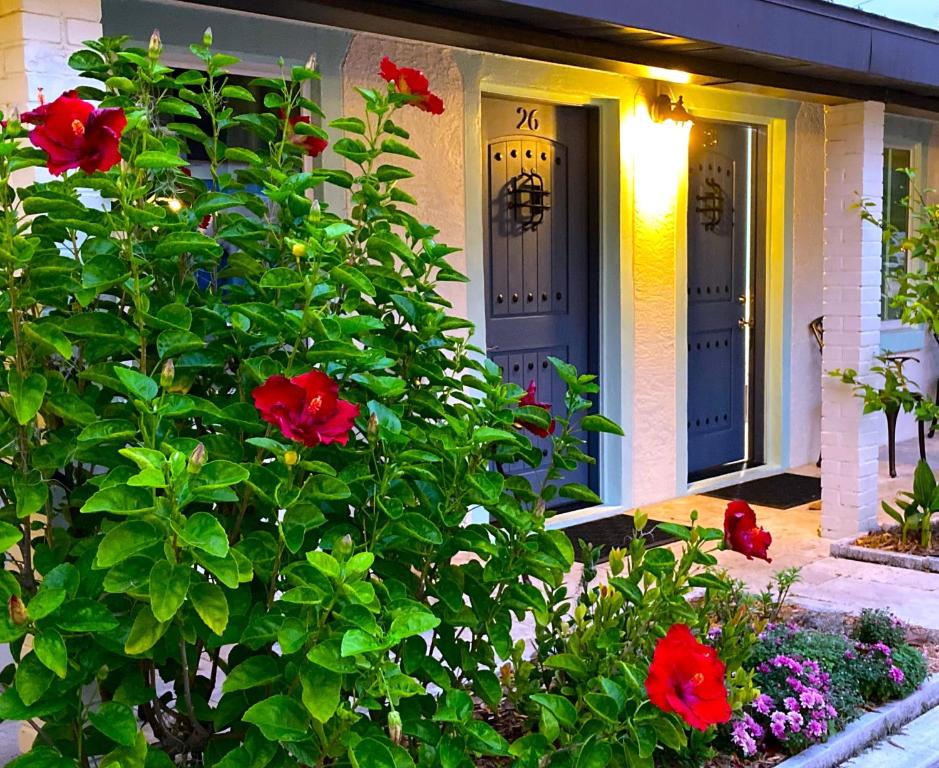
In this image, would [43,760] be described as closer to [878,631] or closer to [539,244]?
[878,631]

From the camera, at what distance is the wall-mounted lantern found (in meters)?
6.61

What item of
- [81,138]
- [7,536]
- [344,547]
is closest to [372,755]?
[344,547]

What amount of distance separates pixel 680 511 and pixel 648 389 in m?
0.76

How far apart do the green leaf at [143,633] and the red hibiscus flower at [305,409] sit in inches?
15.4

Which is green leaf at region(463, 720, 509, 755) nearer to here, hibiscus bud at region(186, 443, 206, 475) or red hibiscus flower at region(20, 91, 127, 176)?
hibiscus bud at region(186, 443, 206, 475)

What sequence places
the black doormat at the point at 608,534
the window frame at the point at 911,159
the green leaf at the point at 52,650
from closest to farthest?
1. the green leaf at the point at 52,650
2. the black doormat at the point at 608,534
3. the window frame at the point at 911,159

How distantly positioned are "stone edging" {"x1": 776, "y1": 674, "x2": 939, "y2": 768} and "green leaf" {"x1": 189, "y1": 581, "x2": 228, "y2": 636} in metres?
1.83

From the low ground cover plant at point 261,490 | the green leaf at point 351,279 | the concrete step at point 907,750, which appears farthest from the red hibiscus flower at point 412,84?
the concrete step at point 907,750

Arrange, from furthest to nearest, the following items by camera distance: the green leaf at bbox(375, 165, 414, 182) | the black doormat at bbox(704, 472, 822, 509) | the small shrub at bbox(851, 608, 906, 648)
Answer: the black doormat at bbox(704, 472, 822, 509) < the small shrub at bbox(851, 608, 906, 648) < the green leaf at bbox(375, 165, 414, 182)

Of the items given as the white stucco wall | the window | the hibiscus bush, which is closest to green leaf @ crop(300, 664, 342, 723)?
the hibiscus bush

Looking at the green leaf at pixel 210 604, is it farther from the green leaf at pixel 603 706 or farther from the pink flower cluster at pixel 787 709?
the pink flower cluster at pixel 787 709

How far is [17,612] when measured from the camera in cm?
193

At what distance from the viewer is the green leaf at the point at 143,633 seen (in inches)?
76.7

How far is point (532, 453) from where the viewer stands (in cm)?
265
